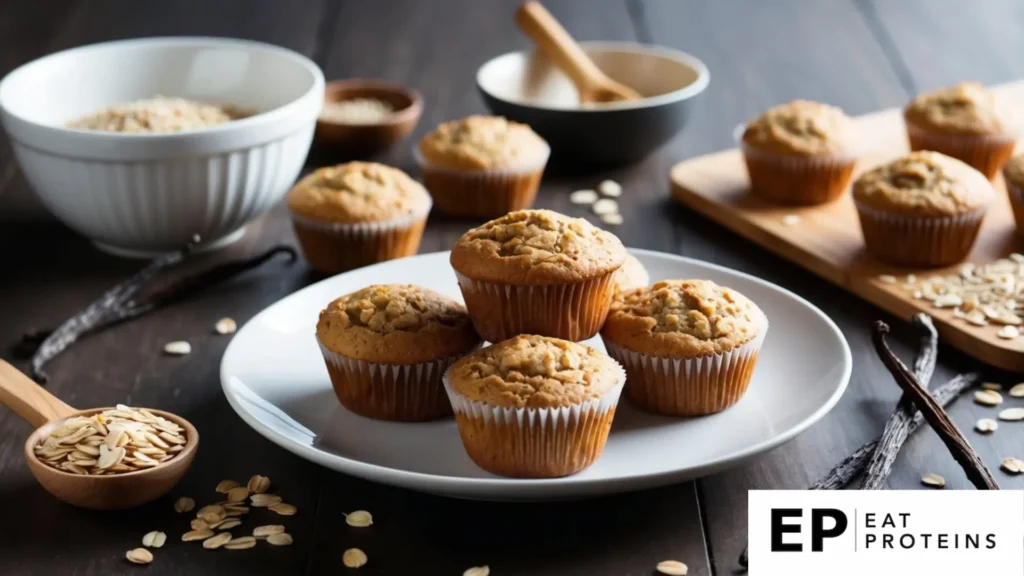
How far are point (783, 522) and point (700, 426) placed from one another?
0.90ft

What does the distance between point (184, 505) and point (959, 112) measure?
1967mm

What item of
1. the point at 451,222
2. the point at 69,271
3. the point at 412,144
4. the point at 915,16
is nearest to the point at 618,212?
the point at 451,222

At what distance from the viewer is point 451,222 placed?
2.89 m

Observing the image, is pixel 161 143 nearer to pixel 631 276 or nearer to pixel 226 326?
pixel 226 326

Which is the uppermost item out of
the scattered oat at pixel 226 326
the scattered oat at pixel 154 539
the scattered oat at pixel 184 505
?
the scattered oat at pixel 154 539

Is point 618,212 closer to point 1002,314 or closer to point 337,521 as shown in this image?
point 1002,314

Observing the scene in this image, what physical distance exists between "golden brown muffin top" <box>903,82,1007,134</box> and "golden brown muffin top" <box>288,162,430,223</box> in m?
1.17

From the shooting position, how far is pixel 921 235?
2480 millimetres

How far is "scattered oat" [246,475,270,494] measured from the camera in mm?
1838

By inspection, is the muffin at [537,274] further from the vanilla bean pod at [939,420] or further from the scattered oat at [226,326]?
the scattered oat at [226,326]

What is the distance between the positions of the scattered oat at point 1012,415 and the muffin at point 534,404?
0.67m

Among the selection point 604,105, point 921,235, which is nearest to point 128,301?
point 604,105

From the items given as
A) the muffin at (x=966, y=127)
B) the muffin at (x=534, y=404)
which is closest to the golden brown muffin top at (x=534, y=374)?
the muffin at (x=534, y=404)

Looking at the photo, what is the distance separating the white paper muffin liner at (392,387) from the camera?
1903 millimetres
